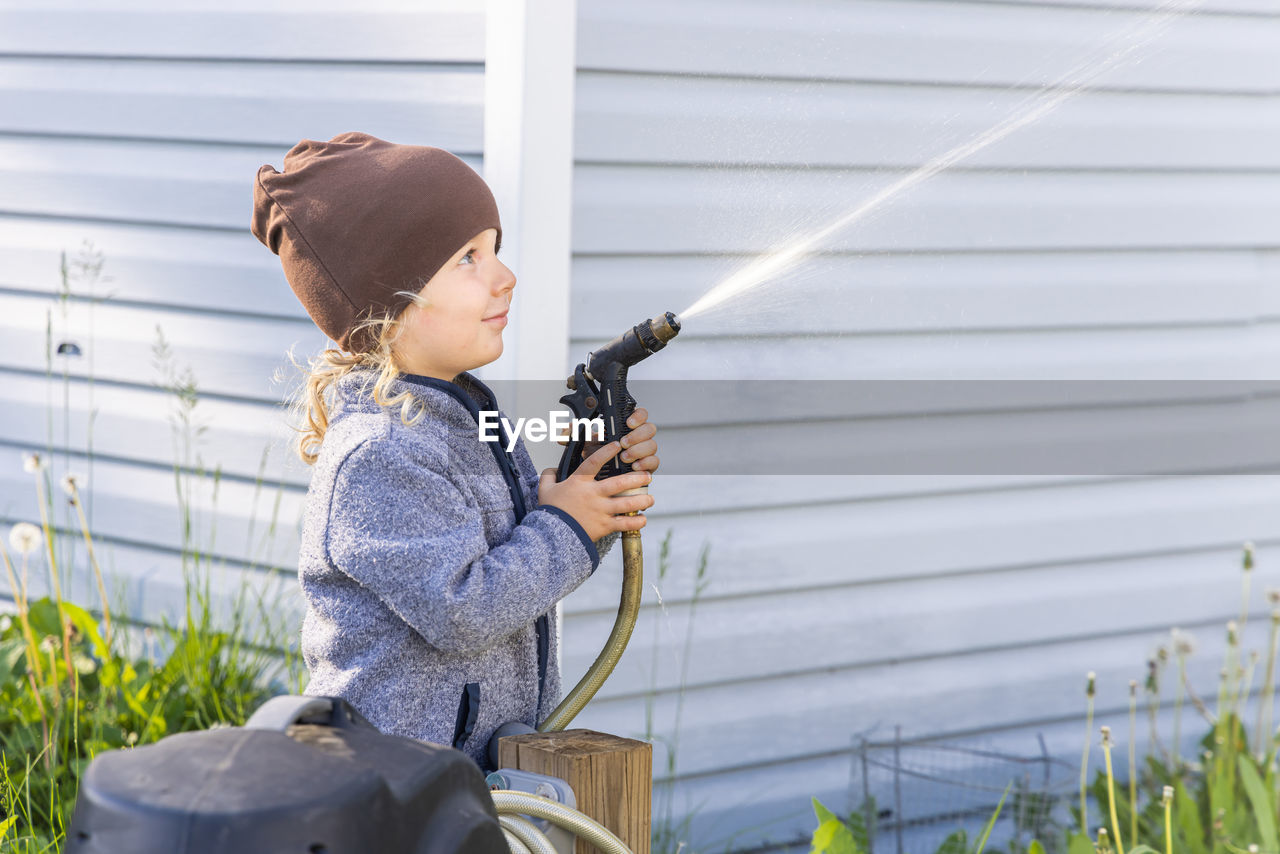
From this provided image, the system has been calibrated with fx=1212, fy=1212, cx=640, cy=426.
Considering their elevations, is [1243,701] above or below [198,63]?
below

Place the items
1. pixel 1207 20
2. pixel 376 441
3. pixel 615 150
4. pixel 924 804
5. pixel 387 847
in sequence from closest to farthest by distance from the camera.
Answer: pixel 387 847, pixel 376 441, pixel 615 150, pixel 1207 20, pixel 924 804

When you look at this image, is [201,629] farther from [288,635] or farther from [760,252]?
[760,252]

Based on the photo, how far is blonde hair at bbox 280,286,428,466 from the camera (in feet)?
4.81

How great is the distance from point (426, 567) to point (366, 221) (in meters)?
0.42

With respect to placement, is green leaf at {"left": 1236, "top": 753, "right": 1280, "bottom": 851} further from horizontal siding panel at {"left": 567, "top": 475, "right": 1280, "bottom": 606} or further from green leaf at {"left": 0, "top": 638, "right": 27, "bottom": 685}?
green leaf at {"left": 0, "top": 638, "right": 27, "bottom": 685}

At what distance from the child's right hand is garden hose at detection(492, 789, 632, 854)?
36cm

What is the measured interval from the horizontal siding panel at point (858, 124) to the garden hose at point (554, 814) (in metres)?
1.00

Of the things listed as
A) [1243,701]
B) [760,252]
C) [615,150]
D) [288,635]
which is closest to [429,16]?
[615,150]

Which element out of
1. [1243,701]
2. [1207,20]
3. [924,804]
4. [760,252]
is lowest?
[924,804]

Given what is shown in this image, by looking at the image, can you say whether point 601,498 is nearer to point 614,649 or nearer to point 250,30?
point 614,649

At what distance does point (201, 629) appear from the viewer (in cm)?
257

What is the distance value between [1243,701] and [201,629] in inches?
88.1

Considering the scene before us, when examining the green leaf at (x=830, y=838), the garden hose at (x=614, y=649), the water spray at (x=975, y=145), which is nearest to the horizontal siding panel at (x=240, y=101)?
the water spray at (x=975, y=145)

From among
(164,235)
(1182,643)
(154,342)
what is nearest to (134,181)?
(164,235)
